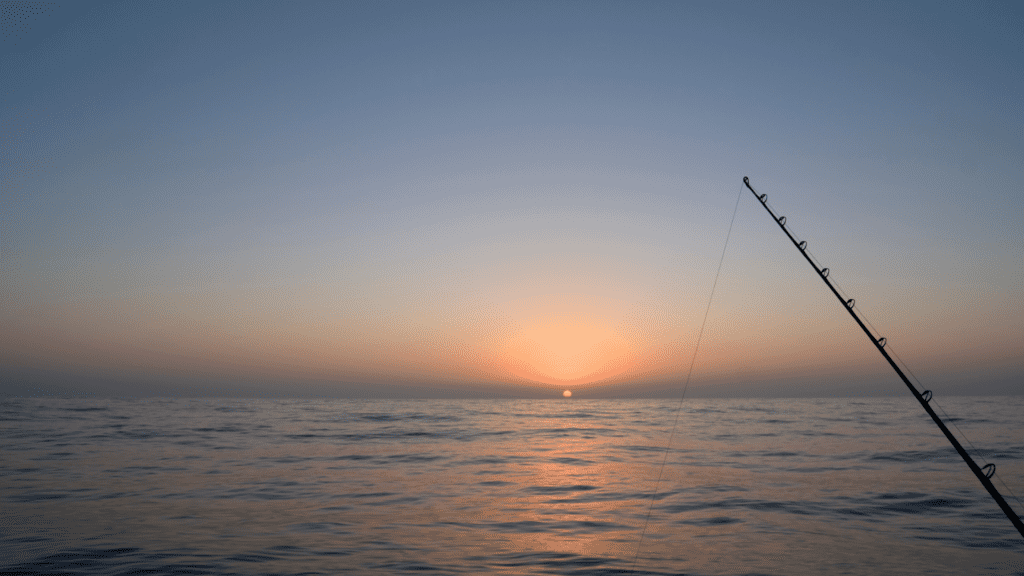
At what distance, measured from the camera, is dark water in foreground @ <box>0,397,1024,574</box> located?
9.13 meters

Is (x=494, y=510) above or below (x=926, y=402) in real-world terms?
below

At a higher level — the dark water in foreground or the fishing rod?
the fishing rod

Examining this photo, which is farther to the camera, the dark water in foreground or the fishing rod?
the dark water in foreground

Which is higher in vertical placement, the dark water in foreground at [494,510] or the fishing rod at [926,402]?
the fishing rod at [926,402]

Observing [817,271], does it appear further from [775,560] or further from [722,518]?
[722,518]

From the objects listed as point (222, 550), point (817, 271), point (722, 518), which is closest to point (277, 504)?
point (222, 550)

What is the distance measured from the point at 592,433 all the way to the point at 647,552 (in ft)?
82.4

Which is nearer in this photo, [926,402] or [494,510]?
[926,402]

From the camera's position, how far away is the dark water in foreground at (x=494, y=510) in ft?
30.0

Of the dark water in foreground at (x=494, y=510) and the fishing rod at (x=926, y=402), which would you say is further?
the dark water in foreground at (x=494, y=510)

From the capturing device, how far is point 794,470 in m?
18.5

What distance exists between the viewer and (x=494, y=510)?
42.1ft

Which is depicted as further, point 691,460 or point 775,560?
point 691,460

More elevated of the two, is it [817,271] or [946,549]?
[817,271]
